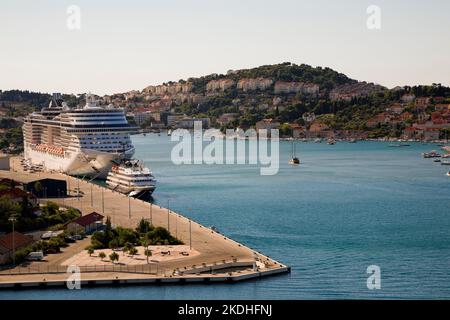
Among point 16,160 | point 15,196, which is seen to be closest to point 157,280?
point 15,196

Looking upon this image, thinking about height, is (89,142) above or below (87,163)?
above

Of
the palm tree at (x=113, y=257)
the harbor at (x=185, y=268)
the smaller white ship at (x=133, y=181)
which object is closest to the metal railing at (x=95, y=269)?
the harbor at (x=185, y=268)

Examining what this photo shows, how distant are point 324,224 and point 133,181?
8.54 metres

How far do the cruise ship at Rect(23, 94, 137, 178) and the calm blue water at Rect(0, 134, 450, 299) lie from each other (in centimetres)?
261

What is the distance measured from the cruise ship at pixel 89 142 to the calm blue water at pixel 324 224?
2.61 metres

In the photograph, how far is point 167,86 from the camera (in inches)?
5049

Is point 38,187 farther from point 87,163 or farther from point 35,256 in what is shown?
point 35,256

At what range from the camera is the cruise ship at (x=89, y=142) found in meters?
31.1

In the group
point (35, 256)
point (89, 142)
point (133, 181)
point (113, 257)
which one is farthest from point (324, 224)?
point (89, 142)

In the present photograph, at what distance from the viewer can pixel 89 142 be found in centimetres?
3177

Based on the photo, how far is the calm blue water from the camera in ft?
38.9

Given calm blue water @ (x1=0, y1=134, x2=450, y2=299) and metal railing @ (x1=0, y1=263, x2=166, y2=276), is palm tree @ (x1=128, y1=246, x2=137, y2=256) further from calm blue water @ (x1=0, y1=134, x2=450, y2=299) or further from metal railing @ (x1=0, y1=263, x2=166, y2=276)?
calm blue water @ (x1=0, y1=134, x2=450, y2=299)

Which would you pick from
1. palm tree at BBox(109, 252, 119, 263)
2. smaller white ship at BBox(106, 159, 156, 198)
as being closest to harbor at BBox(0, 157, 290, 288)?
palm tree at BBox(109, 252, 119, 263)

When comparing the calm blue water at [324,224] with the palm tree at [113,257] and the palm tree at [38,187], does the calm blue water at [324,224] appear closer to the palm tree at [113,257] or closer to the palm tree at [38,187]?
the palm tree at [113,257]
